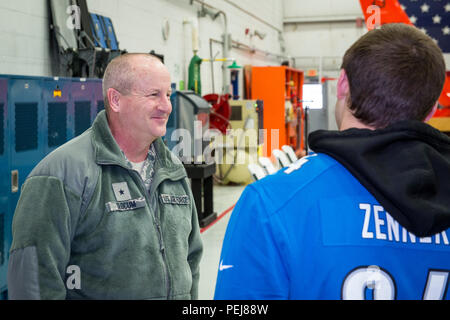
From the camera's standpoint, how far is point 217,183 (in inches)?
410

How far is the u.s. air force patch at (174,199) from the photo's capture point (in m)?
2.06

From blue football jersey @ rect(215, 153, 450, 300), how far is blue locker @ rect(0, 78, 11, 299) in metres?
3.15

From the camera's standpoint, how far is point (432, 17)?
22.4 ft

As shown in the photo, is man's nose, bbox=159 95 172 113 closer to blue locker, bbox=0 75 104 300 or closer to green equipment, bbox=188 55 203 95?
blue locker, bbox=0 75 104 300

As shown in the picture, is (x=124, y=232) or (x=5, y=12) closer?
(x=124, y=232)

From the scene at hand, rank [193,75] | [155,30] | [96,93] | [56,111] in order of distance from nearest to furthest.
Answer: [56,111]
[96,93]
[155,30]
[193,75]

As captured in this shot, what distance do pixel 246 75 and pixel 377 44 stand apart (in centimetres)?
1268

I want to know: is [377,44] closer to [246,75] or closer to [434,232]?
[434,232]

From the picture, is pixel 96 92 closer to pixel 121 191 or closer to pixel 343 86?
pixel 121 191

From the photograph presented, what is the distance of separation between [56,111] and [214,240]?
271cm

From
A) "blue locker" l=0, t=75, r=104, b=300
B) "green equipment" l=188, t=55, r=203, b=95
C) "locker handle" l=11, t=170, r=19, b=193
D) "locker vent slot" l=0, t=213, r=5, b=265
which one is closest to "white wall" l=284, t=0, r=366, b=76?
"green equipment" l=188, t=55, r=203, b=95

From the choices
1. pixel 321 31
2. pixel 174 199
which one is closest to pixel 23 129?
pixel 174 199

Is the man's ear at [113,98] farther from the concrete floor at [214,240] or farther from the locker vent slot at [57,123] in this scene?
the concrete floor at [214,240]
